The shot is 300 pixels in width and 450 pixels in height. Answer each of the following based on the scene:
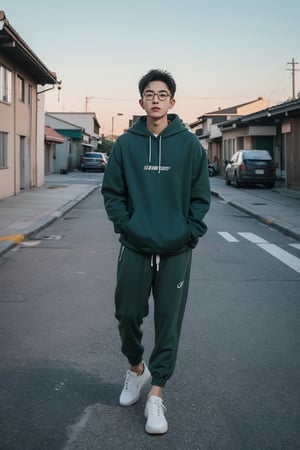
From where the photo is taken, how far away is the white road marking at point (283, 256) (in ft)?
29.0

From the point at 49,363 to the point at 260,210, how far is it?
530 inches

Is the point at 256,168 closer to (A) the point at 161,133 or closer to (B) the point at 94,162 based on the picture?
(A) the point at 161,133

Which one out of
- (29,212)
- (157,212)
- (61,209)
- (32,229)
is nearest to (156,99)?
(157,212)

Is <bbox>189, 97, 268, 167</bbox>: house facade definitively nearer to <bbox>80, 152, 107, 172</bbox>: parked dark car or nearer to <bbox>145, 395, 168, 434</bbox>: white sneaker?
<bbox>80, 152, 107, 172</bbox>: parked dark car

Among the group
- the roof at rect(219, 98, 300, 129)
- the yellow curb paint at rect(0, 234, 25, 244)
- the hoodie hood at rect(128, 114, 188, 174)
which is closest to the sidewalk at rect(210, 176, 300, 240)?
the roof at rect(219, 98, 300, 129)

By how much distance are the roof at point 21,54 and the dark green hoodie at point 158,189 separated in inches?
579

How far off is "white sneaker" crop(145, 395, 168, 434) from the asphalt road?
49 millimetres

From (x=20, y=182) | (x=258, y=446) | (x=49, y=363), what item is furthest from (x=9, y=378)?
(x=20, y=182)

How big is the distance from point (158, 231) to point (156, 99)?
0.76m

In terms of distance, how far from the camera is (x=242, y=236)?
40.0ft

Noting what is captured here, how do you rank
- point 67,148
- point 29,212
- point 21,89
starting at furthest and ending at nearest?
point 67,148
point 21,89
point 29,212

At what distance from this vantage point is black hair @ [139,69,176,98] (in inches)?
134

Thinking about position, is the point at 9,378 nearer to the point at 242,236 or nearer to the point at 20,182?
the point at 242,236

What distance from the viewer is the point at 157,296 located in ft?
11.3
